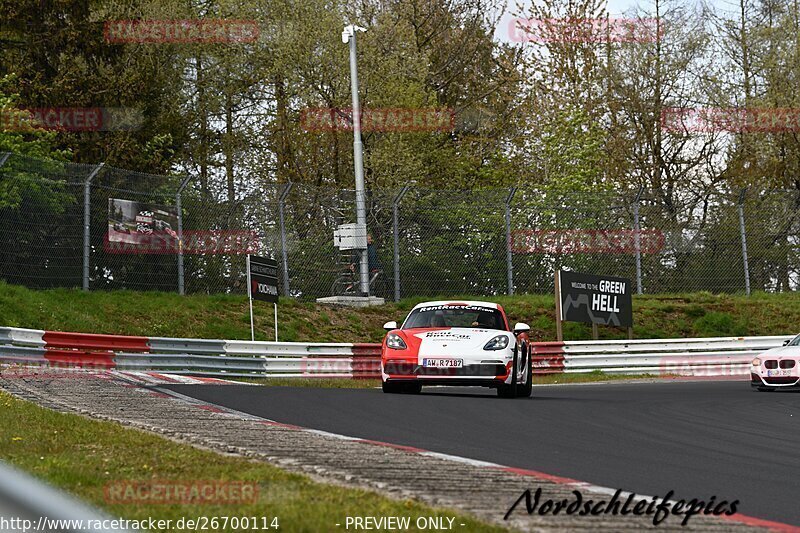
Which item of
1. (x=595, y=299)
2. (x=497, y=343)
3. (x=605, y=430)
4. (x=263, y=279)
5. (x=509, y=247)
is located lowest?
(x=605, y=430)

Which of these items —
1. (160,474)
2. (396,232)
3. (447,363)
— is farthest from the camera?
(396,232)

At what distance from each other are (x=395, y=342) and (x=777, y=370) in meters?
6.71

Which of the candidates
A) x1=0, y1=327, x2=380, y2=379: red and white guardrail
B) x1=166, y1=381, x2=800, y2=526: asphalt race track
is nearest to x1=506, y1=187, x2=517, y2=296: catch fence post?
x1=0, y1=327, x2=380, y2=379: red and white guardrail

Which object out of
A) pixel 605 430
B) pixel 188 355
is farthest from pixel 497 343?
pixel 188 355

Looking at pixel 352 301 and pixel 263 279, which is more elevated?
pixel 263 279

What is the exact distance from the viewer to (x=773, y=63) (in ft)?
136

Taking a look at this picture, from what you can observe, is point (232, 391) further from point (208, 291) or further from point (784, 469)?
point (208, 291)

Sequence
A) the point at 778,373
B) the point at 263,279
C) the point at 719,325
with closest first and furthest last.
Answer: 1. the point at 778,373
2. the point at 263,279
3. the point at 719,325

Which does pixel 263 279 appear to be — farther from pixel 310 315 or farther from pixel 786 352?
pixel 786 352

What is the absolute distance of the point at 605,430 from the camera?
11633mm

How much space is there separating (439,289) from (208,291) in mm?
5562

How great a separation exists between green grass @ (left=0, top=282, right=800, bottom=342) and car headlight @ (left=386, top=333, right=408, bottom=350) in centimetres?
878

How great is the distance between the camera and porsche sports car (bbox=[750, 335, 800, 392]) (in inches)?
744

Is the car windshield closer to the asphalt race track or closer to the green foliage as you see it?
the asphalt race track
